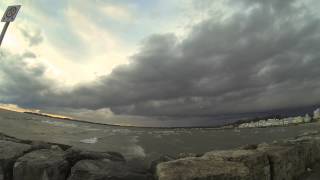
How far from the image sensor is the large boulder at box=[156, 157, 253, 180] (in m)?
6.14

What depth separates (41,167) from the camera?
299 inches

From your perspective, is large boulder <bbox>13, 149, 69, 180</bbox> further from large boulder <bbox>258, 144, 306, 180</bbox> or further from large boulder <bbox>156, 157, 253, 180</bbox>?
large boulder <bbox>258, 144, 306, 180</bbox>

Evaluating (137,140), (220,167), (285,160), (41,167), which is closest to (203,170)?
(220,167)

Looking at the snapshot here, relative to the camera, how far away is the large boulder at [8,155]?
819cm

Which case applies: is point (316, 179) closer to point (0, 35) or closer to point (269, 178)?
point (269, 178)

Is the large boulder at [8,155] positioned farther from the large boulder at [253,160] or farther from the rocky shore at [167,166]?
the large boulder at [253,160]

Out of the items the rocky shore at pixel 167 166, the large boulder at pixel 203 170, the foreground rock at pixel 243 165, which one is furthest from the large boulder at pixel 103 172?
the large boulder at pixel 203 170

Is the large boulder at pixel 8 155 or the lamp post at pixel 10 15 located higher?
the lamp post at pixel 10 15

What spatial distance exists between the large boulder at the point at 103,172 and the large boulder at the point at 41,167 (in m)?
0.33

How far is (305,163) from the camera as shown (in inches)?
365

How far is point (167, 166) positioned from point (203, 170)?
1.92ft

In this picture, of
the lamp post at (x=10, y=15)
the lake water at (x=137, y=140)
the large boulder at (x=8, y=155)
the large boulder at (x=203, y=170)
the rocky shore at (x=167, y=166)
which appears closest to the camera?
the large boulder at (x=203, y=170)

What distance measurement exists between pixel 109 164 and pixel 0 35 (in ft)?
15.7

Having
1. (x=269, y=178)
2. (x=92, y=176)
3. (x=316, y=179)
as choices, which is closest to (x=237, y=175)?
(x=269, y=178)
